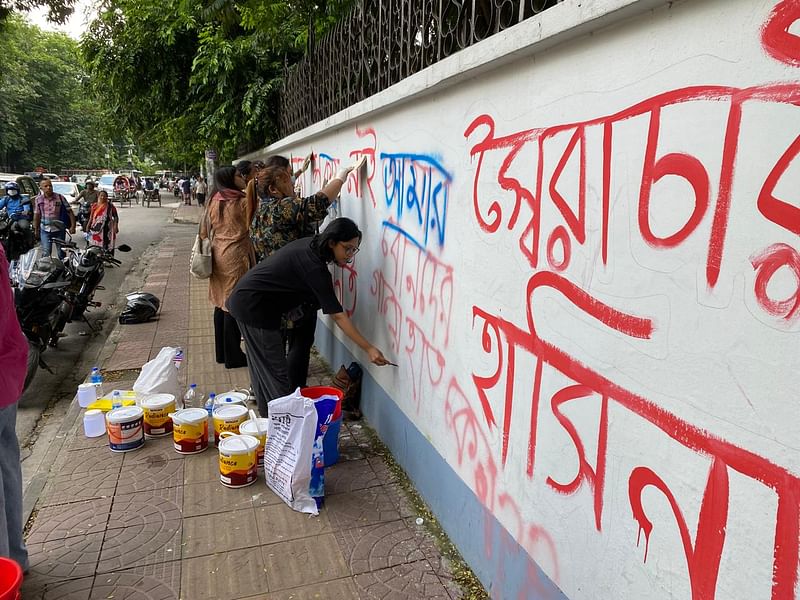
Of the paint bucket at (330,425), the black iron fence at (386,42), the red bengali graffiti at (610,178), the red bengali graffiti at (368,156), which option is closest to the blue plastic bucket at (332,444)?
the paint bucket at (330,425)

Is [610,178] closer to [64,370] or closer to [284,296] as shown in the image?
[284,296]

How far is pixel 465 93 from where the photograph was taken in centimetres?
252

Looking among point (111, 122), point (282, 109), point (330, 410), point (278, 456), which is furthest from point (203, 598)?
point (111, 122)

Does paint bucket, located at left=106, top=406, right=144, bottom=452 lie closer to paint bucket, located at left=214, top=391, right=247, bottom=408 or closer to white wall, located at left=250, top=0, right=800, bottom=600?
paint bucket, located at left=214, top=391, right=247, bottom=408

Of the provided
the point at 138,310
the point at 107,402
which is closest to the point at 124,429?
the point at 107,402

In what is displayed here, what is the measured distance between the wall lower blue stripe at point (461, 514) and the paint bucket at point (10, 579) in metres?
1.63

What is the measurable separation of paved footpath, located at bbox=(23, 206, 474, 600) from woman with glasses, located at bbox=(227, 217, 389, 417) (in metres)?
0.66

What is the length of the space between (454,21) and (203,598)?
2737mm

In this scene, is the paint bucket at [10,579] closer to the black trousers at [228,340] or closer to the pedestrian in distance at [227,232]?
the pedestrian in distance at [227,232]

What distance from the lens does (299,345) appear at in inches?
164

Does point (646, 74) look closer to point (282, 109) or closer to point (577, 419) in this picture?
point (577, 419)

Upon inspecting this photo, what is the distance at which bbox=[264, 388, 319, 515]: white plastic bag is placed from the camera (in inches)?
116

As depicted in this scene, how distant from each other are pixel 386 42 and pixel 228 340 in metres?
2.92

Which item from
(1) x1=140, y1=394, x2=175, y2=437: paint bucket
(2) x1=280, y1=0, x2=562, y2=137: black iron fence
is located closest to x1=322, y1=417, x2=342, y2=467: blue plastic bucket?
(1) x1=140, y1=394, x2=175, y2=437: paint bucket
